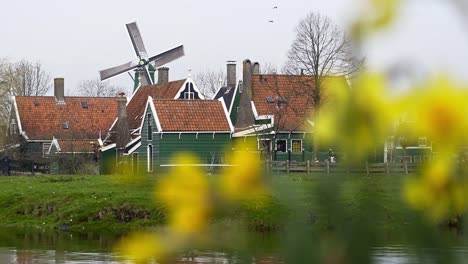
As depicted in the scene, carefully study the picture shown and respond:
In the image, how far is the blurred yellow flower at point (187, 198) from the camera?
117cm

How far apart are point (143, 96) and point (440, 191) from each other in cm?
4544

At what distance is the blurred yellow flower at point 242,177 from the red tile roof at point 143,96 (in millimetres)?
41473

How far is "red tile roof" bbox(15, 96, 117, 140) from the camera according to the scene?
1919 inches

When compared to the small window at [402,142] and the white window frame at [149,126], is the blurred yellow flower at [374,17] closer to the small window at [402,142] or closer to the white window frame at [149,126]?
the small window at [402,142]

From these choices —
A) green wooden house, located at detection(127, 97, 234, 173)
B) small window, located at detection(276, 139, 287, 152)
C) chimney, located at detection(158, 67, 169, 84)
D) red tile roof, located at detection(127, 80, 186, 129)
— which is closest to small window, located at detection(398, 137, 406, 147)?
green wooden house, located at detection(127, 97, 234, 173)

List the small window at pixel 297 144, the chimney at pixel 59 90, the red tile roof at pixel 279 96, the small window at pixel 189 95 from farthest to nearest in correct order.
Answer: the chimney at pixel 59 90
the small window at pixel 189 95
the red tile roof at pixel 279 96
the small window at pixel 297 144

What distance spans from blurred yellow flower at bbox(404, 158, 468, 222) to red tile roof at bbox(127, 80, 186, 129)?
41.5m

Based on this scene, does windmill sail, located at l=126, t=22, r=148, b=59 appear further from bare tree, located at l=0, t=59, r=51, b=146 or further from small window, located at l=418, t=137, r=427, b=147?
small window, located at l=418, t=137, r=427, b=147

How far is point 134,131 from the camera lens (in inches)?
1698

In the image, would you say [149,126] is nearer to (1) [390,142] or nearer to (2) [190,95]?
(2) [190,95]

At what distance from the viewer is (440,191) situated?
1.21m

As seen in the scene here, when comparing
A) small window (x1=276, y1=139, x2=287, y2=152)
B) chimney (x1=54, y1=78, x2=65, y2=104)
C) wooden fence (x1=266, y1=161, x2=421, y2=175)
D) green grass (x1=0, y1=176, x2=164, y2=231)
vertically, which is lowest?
green grass (x1=0, y1=176, x2=164, y2=231)

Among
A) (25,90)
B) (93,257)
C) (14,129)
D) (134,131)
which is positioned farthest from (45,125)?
(93,257)

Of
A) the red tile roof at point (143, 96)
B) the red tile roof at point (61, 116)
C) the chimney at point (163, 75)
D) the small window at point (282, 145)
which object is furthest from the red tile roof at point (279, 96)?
the red tile roof at point (61, 116)
